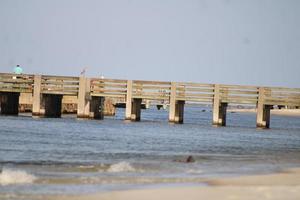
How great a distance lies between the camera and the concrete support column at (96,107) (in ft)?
195

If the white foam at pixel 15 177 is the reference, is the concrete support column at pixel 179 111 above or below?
above

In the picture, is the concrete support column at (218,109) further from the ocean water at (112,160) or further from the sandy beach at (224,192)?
the sandy beach at (224,192)

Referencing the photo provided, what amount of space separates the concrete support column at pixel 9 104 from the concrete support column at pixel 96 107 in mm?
6505

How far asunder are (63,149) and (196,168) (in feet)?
28.7

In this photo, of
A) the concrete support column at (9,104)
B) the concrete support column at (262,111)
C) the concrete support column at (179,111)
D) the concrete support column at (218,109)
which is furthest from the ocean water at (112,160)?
the concrete support column at (9,104)

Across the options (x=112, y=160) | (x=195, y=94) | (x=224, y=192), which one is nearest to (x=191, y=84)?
(x=195, y=94)

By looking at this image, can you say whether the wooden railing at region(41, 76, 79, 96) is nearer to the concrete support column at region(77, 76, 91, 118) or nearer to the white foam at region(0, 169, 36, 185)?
the concrete support column at region(77, 76, 91, 118)

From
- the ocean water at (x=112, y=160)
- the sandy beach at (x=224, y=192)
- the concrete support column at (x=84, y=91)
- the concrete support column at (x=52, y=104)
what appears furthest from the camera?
A: the concrete support column at (x=52, y=104)

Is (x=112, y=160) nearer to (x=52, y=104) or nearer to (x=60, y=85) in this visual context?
(x=60, y=85)

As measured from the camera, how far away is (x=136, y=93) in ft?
188

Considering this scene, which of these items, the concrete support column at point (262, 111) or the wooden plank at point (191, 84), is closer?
the concrete support column at point (262, 111)

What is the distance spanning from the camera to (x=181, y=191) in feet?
57.2

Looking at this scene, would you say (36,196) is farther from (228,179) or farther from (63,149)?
(63,149)

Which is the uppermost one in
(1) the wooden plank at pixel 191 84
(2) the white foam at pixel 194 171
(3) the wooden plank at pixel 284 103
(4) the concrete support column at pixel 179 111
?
(1) the wooden plank at pixel 191 84
